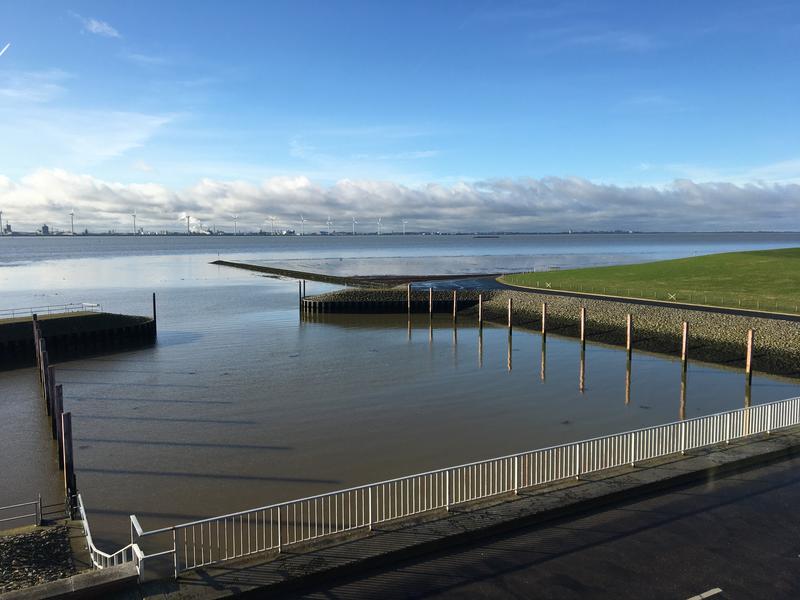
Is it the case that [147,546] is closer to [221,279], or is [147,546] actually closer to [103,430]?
[103,430]

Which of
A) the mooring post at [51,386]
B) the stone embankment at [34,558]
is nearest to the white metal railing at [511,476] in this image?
the stone embankment at [34,558]

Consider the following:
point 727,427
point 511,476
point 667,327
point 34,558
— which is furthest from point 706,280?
point 34,558

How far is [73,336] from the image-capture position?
47375 mm

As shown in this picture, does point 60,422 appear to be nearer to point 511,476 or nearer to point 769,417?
point 511,476

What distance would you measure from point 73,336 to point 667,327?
Result: 44854 millimetres

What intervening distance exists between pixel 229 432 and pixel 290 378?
35.2 ft

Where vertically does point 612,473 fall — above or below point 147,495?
above

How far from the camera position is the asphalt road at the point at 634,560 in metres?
10.9

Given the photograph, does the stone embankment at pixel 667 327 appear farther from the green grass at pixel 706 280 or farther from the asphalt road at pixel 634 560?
the asphalt road at pixel 634 560

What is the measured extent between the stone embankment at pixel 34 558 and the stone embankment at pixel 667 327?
1479 inches

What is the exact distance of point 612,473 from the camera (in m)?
15.8

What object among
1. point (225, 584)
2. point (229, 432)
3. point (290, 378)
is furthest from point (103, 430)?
point (225, 584)

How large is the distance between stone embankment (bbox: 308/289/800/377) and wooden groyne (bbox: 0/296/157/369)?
3332 centimetres

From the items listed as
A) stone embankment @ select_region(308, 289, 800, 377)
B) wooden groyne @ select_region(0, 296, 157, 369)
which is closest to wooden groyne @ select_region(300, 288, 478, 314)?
stone embankment @ select_region(308, 289, 800, 377)
